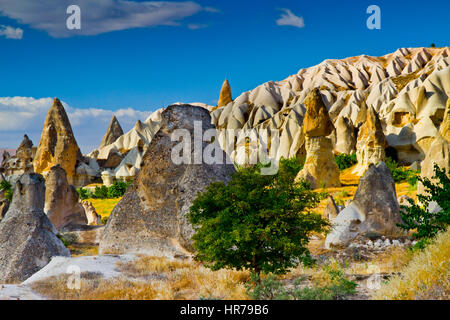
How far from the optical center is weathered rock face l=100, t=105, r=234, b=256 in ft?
26.6

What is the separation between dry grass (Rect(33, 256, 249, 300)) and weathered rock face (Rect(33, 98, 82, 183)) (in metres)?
34.3

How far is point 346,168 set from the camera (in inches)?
1254

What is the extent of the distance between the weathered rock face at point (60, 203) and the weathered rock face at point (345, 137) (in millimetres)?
25326

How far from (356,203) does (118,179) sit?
104ft

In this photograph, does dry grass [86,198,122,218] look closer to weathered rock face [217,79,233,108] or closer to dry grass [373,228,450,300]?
dry grass [373,228,450,300]

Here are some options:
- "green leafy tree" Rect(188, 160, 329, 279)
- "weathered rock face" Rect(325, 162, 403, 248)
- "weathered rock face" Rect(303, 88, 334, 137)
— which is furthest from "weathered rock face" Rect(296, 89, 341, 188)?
"green leafy tree" Rect(188, 160, 329, 279)

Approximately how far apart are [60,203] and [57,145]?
25.3m

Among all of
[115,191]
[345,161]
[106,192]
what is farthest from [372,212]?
[106,192]

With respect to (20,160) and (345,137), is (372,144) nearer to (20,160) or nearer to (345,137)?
(345,137)

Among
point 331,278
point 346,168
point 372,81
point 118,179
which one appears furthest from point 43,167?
point 372,81

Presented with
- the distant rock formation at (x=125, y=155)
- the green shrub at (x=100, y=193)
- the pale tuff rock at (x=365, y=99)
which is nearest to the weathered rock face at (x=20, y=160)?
the distant rock formation at (x=125, y=155)

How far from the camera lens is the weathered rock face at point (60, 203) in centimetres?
1559

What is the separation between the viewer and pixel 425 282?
511 centimetres
